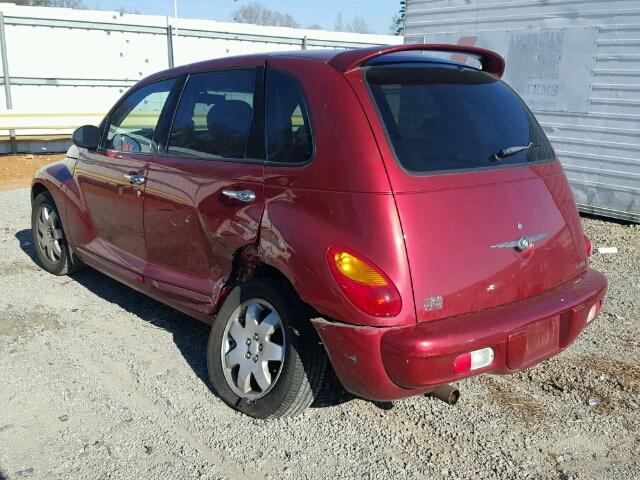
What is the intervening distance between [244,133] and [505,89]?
1551 mm

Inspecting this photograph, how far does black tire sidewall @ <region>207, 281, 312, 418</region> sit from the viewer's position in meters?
3.17

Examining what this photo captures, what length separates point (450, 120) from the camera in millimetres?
3287

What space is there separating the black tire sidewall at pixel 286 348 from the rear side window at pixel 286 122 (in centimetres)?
68

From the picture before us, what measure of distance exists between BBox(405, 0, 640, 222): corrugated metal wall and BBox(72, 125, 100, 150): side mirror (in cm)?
636

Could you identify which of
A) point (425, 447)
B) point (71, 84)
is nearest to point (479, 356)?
point (425, 447)

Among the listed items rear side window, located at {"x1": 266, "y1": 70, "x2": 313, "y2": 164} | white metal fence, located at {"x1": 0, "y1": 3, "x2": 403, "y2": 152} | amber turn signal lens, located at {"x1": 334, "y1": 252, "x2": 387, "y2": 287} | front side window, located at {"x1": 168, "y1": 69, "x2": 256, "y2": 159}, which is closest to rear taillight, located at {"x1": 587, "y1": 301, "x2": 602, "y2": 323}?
amber turn signal lens, located at {"x1": 334, "y1": 252, "x2": 387, "y2": 287}

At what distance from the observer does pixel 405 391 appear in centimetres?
289

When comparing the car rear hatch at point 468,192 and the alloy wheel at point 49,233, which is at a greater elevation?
the car rear hatch at point 468,192

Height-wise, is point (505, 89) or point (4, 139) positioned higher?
point (505, 89)

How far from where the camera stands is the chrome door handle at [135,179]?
425 centimetres

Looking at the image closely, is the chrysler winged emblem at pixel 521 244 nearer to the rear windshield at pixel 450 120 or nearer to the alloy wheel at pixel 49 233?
the rear windshield at pixel 450 120

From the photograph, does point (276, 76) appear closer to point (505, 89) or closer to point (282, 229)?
point (282, 229)

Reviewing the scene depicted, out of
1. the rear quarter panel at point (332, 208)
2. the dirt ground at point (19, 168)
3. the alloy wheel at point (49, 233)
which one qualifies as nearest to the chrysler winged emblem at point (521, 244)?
the rear quarter panel at point (332, 208)

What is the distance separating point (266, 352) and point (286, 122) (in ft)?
3.98
